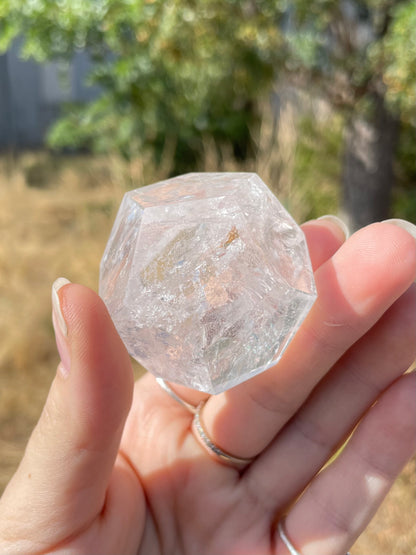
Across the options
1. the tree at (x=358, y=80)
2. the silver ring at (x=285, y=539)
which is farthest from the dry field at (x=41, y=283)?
the tree at (x=358, y=80)

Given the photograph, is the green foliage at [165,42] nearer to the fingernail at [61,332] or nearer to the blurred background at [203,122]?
the blurred background at [203,122]

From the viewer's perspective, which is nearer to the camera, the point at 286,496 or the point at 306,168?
the point at 286,496

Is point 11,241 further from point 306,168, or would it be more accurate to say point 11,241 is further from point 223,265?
point 223,265

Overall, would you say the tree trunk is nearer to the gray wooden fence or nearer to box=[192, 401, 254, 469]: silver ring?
box=[192, 401, 254, 469]: silver ring

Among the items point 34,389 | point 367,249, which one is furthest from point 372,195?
point 367,249

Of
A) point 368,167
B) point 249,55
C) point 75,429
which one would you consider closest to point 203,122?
point 368,167

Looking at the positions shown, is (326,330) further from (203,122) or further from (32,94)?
(32,94)
